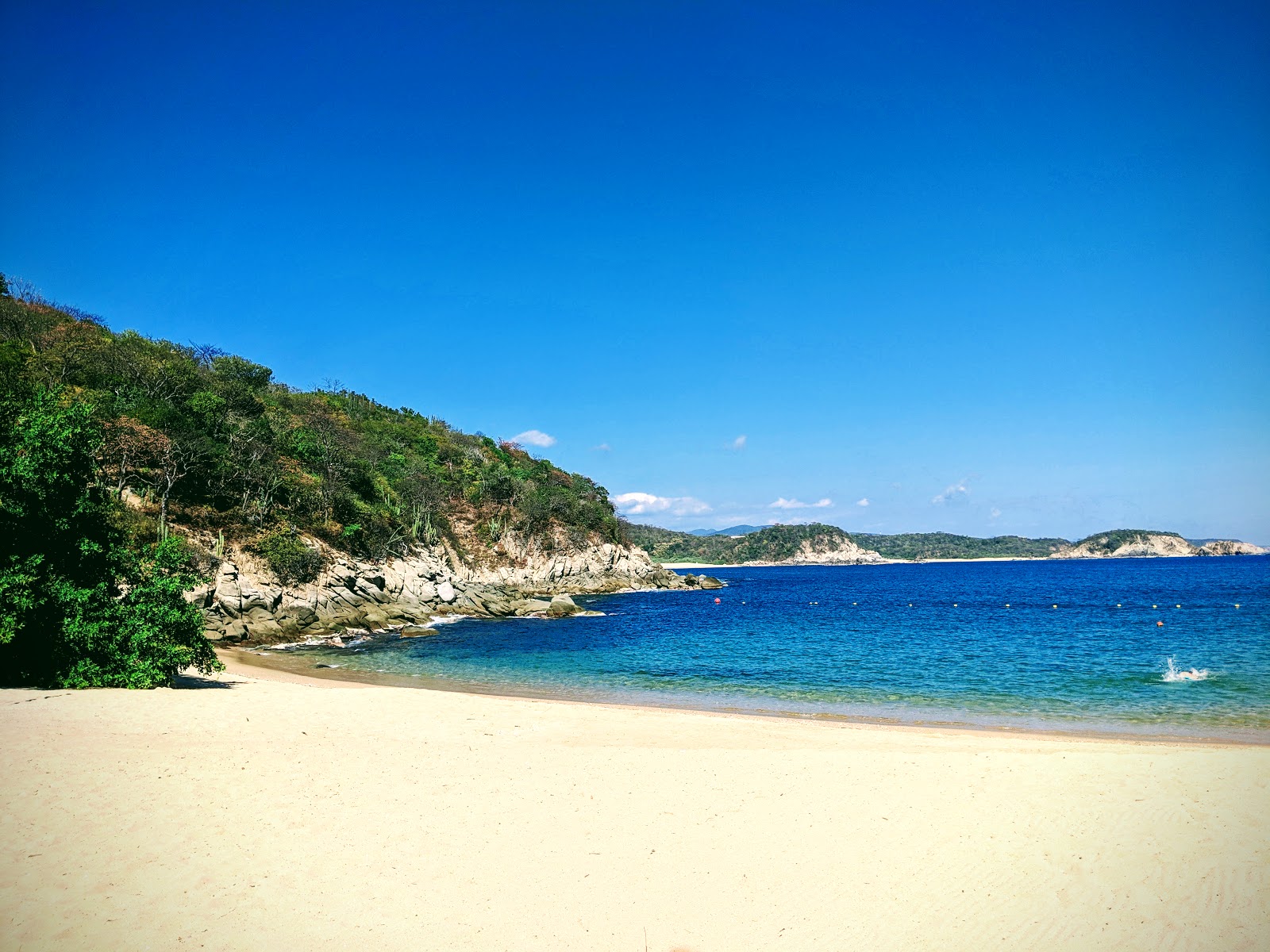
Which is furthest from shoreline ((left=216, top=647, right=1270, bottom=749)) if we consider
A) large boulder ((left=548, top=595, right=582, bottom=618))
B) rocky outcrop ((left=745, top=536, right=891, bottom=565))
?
rocky outcrop ((left=745, top=536, right=891, bottom=565))

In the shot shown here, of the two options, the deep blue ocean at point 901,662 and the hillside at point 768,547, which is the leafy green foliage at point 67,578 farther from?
the hillside at point 768,547

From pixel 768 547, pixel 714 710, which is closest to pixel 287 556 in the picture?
pixel 714 710

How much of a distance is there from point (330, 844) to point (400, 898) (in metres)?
1.63

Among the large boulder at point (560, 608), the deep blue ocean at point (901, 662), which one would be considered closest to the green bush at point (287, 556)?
the deep blue ocean at point (901, 662)

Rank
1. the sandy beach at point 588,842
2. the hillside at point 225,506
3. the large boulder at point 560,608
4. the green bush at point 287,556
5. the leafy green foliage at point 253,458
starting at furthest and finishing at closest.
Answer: the large boulder at point 560,608 < the green bush at point 287,556 < the leafy green foliage at point 253,458 < the hillside at point 225,506 < the sandy beach at point 588,842

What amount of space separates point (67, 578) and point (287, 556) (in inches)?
892

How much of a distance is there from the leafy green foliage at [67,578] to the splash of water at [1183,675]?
102ft

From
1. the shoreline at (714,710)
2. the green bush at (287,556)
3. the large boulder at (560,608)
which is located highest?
the green bush at (287,556)

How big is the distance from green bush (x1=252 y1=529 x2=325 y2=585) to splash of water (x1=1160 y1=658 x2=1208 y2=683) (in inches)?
1595

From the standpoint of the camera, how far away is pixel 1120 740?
15.6 m

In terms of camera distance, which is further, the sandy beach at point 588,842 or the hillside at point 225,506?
the hillside at point 225,506

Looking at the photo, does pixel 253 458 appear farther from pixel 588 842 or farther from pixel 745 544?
pixel 745 544

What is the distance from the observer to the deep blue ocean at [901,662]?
19500 mm

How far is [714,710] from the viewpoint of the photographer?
65.9 ft
